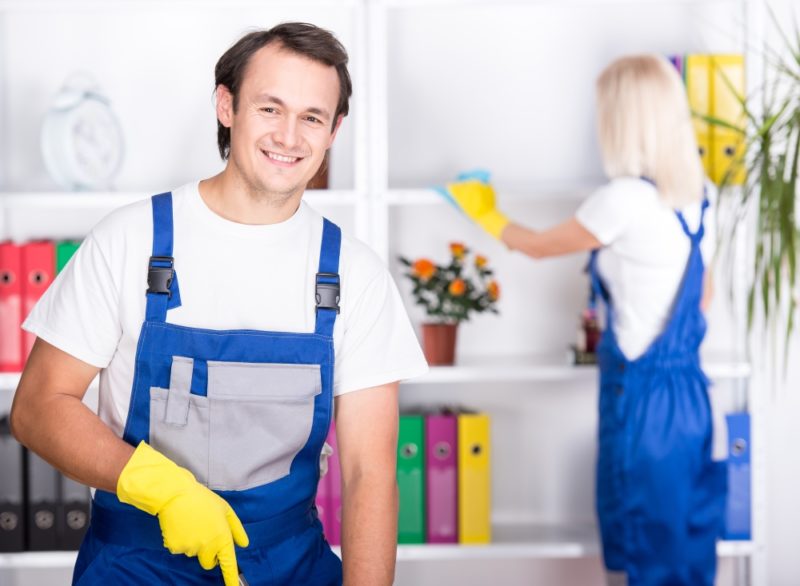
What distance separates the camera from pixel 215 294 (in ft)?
4.95

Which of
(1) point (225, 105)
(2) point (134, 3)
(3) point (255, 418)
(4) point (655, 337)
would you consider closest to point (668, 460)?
(4) point (655, 337)

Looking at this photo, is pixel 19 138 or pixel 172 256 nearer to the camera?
pixel 172 256

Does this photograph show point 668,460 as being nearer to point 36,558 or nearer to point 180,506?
point 180,506

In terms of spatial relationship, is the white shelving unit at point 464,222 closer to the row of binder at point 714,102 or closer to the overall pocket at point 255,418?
the row of binder at point 714,102

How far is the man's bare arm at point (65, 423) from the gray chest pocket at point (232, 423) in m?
0.10

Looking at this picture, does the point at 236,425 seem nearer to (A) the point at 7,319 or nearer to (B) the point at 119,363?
(B) the point at 119,363

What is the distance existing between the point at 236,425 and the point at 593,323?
1542mm

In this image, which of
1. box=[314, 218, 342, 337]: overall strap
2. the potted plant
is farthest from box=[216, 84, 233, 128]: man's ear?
the potted plant

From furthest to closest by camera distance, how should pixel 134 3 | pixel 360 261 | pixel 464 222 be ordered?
pixel 464 222 < pixel 134 3 < pixel 360 261

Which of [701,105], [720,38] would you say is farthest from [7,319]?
[720,38]

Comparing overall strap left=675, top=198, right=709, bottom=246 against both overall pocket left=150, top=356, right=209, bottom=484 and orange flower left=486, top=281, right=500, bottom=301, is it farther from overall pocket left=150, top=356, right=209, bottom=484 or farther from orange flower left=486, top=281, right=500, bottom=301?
overall pocket left=150, top=356, right=209, bottom=484

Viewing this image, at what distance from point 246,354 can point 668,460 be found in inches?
49.3

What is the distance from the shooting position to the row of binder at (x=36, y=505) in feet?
8.81

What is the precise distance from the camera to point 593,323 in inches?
112
